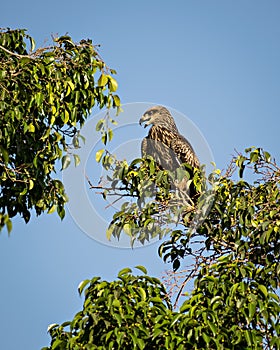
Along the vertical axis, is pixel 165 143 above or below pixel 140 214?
above

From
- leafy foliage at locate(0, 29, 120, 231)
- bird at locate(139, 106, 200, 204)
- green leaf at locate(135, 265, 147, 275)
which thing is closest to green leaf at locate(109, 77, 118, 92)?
leafy foliage at locate(0, 29, 120, 231)

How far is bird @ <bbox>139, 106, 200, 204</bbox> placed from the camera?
7543 mm

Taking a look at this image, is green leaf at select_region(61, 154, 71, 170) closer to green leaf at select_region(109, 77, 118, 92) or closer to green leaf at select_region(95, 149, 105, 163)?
green leaf at select_region(95, 149, 105, 163)

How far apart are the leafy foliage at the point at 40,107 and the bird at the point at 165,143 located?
138 cm

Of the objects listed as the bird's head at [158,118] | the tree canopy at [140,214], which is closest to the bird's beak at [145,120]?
the bird's head at [158,118]

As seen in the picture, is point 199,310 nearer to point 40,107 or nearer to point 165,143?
point 40,107

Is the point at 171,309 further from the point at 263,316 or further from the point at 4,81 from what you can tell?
the point at 4,81

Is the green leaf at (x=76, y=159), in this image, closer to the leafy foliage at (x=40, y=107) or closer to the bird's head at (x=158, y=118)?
the leafy foliage at (x=40, y=107)

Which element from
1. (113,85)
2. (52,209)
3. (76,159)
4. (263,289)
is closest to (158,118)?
(113,85)

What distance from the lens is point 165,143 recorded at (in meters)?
7.88

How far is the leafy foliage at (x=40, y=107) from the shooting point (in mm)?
5535

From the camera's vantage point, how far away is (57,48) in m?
6.01

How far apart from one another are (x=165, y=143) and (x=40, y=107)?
2.41 m

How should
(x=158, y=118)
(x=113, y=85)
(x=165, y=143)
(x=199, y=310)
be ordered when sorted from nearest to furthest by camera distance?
(x=199, y=310) < (x=113, y=85) < (x=165, y=143) < (x=158, y=118)
